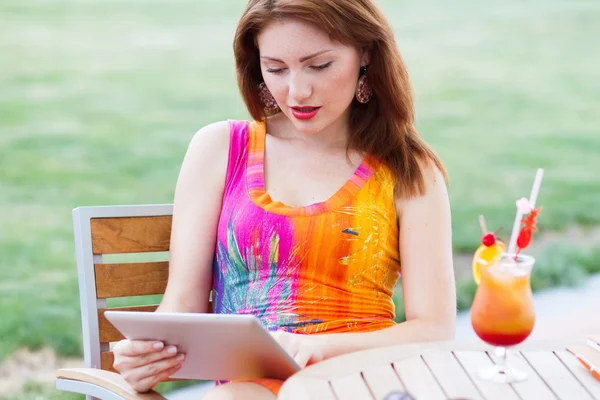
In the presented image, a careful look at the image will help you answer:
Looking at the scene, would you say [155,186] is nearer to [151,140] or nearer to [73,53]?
[151,140]

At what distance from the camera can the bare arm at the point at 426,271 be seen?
183cm

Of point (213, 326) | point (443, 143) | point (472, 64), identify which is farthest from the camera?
point (472, 64)

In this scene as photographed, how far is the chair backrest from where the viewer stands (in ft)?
6.35

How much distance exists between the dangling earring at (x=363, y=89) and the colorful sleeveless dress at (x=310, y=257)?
184 mm

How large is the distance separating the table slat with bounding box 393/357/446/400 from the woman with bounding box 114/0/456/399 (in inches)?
9.1

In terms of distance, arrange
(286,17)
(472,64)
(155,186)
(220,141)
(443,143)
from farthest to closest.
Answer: (472,64)
(443,143)
(155,186)
(220,141)
(286,17)

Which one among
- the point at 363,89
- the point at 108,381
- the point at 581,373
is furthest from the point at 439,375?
the point at 363,89

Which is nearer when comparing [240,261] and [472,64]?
[240,261]

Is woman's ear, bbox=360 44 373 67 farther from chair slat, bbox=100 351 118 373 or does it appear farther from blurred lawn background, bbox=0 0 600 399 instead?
blurred lawn background, bbox=0 0 600 399

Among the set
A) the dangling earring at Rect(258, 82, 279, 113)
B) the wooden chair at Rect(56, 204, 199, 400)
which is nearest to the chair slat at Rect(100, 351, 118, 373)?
the wooden chair at Rect(56, 204, 199, 400)

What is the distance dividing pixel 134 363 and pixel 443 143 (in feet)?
13.3

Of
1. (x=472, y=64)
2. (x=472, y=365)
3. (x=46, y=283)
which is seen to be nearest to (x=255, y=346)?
(x=472, y=365)

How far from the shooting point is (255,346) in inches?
58.6

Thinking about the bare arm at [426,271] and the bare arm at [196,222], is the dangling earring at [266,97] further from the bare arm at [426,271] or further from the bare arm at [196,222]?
the bare arm at [426,271]
